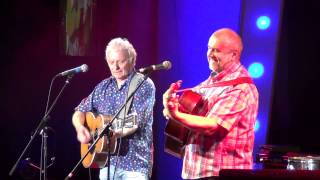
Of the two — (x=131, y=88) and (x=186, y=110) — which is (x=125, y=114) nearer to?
(x=131, y=88)

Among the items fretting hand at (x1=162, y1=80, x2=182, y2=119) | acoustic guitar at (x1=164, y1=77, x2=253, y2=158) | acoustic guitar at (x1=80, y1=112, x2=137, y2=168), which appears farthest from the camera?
acoustic guitar at (x1=80, y1=112, x2=137, y2=168)

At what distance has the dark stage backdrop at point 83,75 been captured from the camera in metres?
5.21

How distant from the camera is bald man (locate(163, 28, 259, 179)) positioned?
3150 mm

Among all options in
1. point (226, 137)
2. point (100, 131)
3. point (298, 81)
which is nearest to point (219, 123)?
point (226, 137)

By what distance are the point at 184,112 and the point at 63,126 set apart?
108 inches

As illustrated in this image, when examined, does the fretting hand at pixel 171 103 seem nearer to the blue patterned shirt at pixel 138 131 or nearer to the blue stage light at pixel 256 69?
the blue patterned shirt at pixel 138 131

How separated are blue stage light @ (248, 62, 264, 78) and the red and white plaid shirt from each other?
6.17 ft

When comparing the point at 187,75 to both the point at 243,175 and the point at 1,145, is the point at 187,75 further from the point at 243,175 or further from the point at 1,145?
the point at 243,175

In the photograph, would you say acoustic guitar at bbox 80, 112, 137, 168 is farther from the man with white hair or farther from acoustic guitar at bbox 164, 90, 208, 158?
acoustic guitar at bbox 164, 90, 208, 158

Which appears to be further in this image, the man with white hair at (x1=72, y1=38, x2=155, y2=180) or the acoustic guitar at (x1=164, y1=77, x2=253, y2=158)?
the man with white hair at (x1=72, y1=38, x2=155, y2=180)

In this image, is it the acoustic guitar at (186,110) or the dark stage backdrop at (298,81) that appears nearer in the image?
the acoustic guitar at (186,110)

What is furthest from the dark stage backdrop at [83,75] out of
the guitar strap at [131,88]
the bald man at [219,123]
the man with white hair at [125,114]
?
the bald man at [219,123]

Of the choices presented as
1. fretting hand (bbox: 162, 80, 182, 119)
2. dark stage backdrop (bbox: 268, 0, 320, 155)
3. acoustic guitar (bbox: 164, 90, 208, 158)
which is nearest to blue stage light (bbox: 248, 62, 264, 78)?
dark stage backdrop (bbox: 268, 0, 320, 155)

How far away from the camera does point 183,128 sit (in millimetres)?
3400
